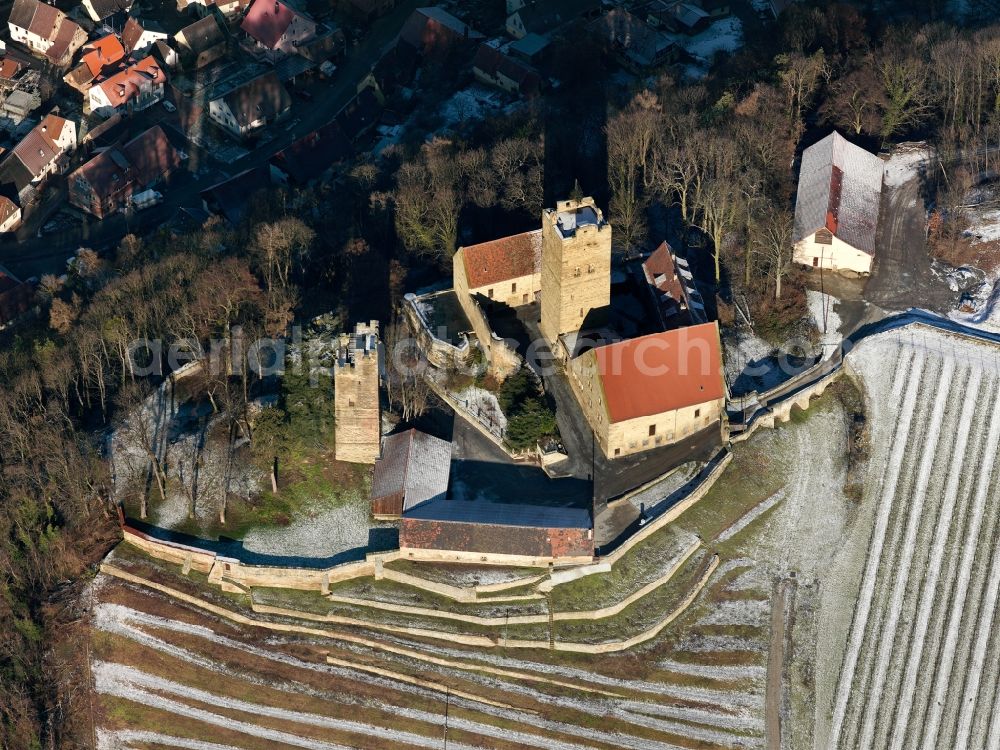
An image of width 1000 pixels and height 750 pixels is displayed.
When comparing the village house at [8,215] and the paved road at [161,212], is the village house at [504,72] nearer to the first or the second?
the paved road at [161,212]

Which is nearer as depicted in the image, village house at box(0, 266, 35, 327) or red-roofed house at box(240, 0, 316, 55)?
village house at box(0, 266, 35, 327)

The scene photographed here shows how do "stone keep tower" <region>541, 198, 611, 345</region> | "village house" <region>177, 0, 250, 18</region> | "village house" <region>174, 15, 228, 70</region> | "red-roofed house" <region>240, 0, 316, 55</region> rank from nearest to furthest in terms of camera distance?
"stone keep tower" <region>541, 198, 611, 345</region>
"red-roofed house" <region>240, 0, 316, 55</region>
"village house" <region>174, 15, 228, 70</region>
"village house" <region>177, 0, 250, 18</region>

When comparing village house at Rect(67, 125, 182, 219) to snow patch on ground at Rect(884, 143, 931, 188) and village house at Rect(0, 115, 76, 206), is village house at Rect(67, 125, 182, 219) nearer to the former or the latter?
village house at Rect(0, 115, 76, 206)

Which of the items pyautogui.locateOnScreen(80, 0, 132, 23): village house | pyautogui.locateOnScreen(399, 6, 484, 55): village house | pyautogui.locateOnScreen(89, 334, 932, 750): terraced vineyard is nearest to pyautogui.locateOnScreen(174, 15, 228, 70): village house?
pyautogui.locateOnScreen(80, 0, 132, 23): village house

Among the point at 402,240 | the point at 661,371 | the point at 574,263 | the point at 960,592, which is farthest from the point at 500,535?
the point at 402,240

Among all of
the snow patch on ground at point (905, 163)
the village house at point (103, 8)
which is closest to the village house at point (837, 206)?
the snow patch on ground at point (905, 163)

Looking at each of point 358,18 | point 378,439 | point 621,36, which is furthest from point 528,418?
point 358,18

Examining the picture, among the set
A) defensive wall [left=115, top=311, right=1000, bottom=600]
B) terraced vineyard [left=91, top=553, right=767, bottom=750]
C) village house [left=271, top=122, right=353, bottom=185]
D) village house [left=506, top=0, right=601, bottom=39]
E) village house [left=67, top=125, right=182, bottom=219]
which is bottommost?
terraced vineyard [left=91, top=553, right=767, bottom=750]
